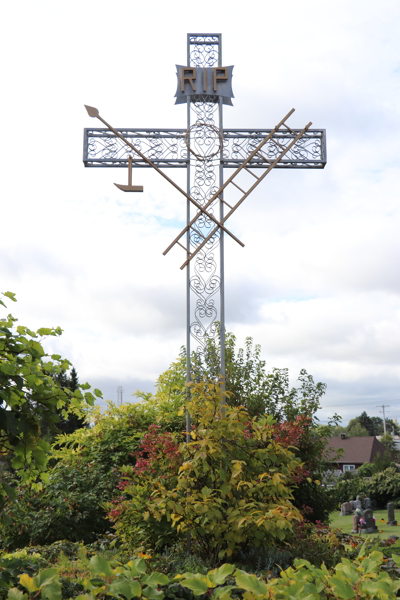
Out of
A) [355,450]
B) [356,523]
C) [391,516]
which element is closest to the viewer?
[356,523]

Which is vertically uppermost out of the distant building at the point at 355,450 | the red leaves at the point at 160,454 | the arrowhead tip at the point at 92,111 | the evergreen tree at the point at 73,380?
the arrowhead tip at the point at 92,111

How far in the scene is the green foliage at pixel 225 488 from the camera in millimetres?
4773

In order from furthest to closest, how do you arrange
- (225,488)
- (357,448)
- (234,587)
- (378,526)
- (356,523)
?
(357,448) → (378,526) → (356,523) → (225,488) → (234,587)

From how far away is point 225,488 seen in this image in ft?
16.2

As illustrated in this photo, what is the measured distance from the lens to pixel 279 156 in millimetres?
7293

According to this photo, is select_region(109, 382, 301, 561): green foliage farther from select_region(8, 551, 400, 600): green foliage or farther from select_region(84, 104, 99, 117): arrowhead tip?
select_region(84, 104, 99, 117): arrowhead tip

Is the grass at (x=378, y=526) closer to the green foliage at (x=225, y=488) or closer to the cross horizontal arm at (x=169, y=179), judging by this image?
the green foliage at (x=225, y=488)

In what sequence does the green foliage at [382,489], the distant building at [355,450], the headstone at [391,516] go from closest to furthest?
the headstone at [391,516]
the green foliage at [382,489]
the distant building at [355,450]

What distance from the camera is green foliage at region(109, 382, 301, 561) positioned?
4.77 m

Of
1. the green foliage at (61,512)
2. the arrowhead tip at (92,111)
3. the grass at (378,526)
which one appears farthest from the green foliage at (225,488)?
the grass at (378,526)

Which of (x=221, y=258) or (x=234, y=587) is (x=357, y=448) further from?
(x=234, y=587)

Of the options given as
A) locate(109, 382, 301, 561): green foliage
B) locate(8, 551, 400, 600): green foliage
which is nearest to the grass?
locate(109, 382, 301, 561): green foliage

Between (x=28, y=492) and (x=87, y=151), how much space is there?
4.90 metres

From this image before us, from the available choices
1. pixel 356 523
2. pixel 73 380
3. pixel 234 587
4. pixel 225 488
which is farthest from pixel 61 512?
pixel 73 380
